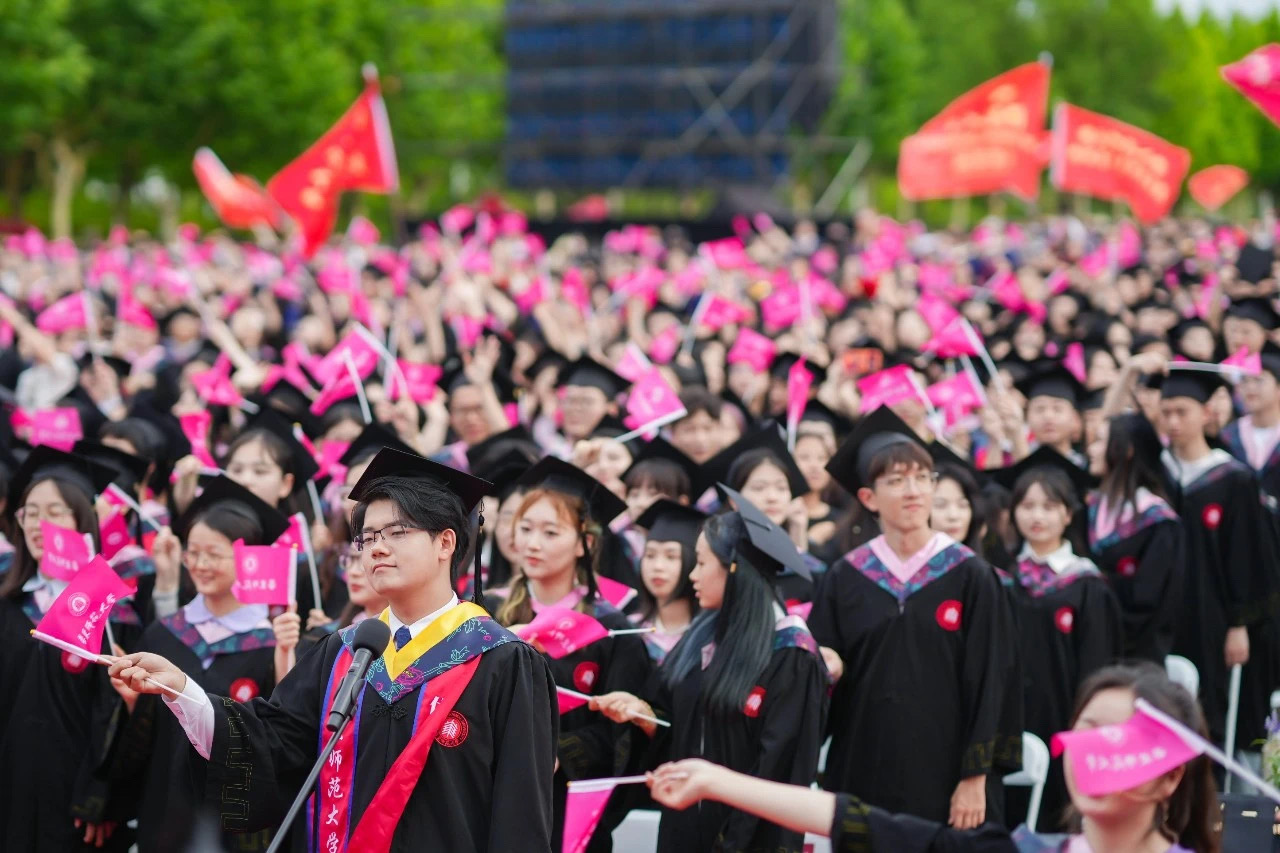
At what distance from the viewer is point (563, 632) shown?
5.24m

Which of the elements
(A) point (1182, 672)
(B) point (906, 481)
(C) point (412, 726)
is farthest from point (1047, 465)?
(C) point (412, 726)

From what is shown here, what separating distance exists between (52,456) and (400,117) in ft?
130

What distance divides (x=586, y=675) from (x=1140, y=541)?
127 inches

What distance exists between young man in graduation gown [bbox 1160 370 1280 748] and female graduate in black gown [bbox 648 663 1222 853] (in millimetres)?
4575

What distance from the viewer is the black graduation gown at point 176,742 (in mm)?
5066

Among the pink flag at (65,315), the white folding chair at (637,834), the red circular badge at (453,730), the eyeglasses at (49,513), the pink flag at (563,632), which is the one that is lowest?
the white folding chair at (637,834)

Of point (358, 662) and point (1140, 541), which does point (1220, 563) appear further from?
point (358, 662)

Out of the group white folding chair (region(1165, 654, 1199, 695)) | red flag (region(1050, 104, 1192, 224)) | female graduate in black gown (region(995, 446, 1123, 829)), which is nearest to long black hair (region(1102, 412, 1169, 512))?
female graduate in black gown (region(995, 446, 1123, 829))

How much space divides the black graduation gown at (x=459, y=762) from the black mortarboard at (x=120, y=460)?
3365 millimetres

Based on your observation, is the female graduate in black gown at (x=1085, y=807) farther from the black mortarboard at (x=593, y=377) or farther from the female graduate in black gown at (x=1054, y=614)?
the black mortarboard at (x=593, y=377)

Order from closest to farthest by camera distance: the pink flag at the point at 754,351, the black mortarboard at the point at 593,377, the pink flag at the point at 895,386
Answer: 1. the pink flag at the point at 895,386
2. the black mortarboard at the point at 593,377
3. the pink flag at the point at 754,351

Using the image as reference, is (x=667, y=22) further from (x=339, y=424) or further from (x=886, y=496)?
(x=886, y=496)

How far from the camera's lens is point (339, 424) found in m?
8.83

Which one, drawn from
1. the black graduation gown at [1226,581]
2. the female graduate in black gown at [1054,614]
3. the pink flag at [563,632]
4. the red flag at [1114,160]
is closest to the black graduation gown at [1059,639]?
the female graduate in black gown at [1054,614]
